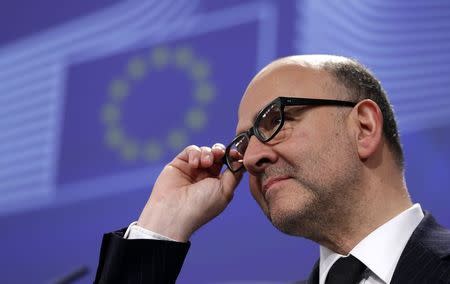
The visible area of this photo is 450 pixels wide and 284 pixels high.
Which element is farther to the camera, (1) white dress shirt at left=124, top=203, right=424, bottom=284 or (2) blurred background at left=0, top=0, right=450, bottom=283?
(2) blurred background at left=0, top=0, right=450, bottom=283

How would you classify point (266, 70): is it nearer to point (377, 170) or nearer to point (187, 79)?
point (377, 170)

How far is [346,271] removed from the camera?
195 cm

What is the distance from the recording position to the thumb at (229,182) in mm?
2281

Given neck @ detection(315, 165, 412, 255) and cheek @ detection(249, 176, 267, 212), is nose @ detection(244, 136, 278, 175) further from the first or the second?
neck @ detection(315, 165, 412, 255)

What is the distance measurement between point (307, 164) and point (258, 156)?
13cm

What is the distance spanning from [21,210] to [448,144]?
181cm

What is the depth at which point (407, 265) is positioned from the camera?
1838 millimetres

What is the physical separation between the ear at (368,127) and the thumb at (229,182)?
423 millimetres

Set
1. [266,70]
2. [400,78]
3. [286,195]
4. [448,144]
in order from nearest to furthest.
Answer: [286,195], [266,70], [448,144], [400,78]

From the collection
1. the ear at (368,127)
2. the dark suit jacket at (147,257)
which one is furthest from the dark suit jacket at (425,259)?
the ear at (368,127)

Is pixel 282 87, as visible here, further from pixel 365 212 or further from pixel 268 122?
pixel 365 212

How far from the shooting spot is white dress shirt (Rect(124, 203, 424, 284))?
1.89m

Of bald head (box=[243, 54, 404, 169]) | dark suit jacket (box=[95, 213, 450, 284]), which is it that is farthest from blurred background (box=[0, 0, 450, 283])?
dark suit jacket (box=[95, 213, 450, 284])

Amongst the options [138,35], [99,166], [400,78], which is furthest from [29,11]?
[400,78]
